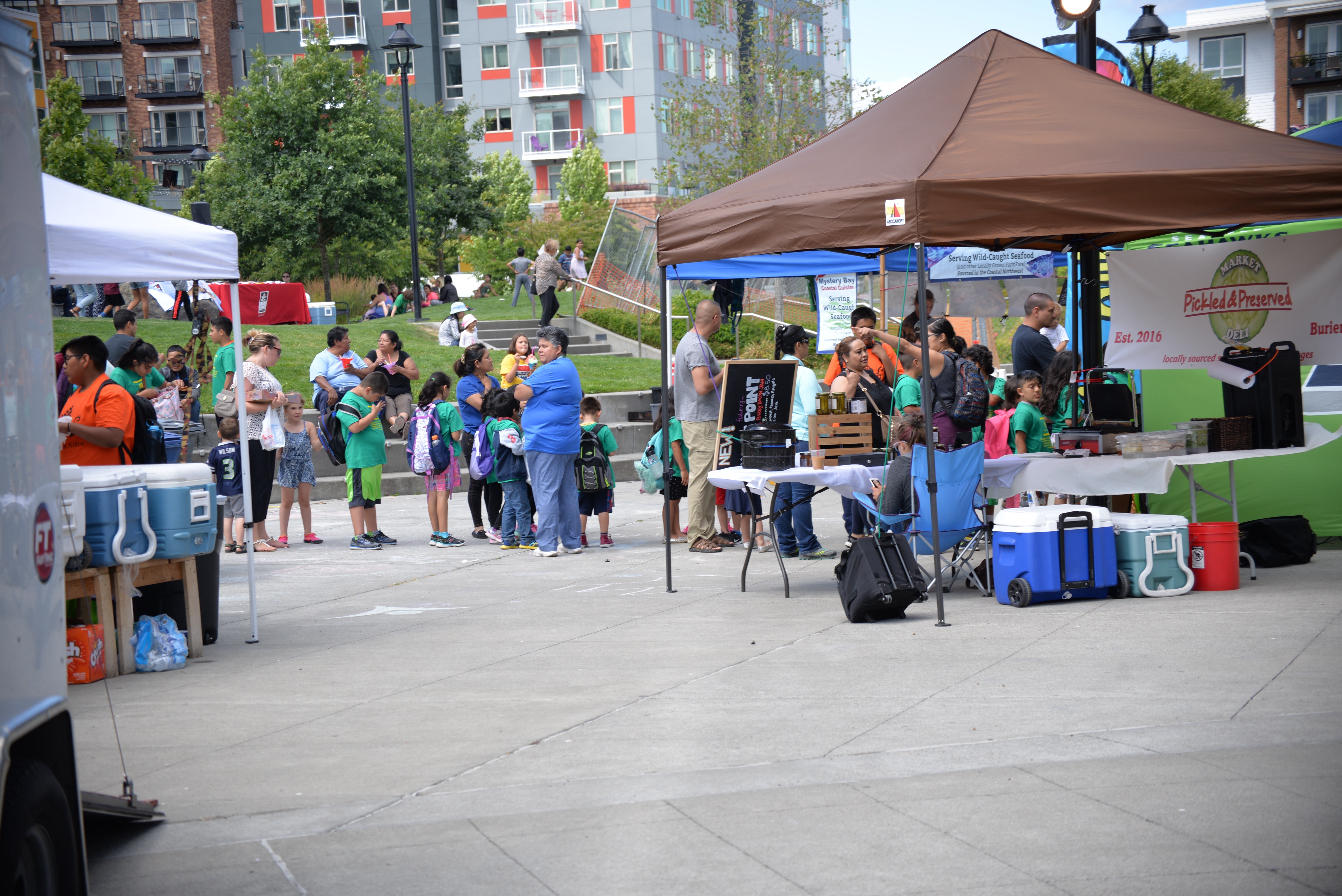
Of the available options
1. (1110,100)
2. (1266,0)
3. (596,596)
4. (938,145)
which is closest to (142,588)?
(596,596)

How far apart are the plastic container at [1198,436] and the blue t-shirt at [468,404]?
669 centimetres

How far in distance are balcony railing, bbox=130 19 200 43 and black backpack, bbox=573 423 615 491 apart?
64.0 meters

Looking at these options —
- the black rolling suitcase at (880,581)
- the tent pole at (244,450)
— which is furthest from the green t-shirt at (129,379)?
the black rolling suitcase at (880,581)

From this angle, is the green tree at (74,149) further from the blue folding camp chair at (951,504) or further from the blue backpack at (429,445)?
the blue folding camp chair at (951,504)

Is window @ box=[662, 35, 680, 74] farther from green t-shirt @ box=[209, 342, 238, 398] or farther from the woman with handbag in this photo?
the woman with handbag

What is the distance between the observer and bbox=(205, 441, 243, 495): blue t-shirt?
1218cm

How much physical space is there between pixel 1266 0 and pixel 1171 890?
67509 mm

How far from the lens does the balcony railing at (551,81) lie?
2440 inches

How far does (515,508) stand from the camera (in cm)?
1284

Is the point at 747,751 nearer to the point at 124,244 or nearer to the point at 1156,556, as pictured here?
the point at 1156,556

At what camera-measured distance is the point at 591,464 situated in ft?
41.2

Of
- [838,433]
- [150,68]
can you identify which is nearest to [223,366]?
[838,433]

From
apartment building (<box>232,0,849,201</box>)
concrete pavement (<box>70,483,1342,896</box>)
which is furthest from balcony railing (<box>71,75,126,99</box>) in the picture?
concrete pavement (<box>70,483,1342,896</box>)

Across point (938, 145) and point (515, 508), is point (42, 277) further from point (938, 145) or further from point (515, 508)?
point (515, 508)
